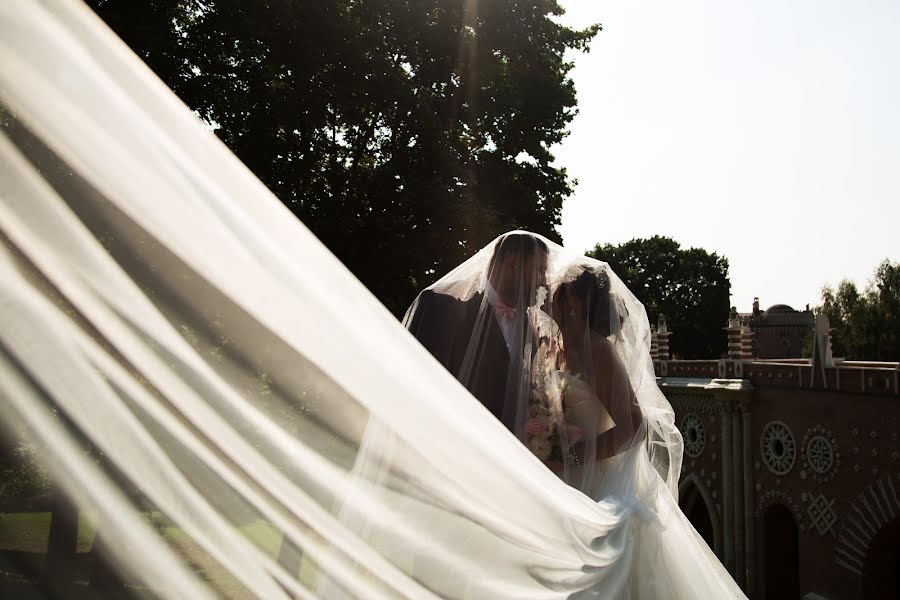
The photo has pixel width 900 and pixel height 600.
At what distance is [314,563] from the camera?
145 cm

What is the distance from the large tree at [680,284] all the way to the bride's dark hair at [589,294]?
46.5 metres

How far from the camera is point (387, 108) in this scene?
11570mm

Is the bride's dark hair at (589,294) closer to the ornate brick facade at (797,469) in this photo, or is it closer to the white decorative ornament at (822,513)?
the ornate brick facade at (797,469)

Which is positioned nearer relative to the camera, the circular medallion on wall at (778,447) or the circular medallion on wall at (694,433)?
the circular medallion on wall at (778,447)

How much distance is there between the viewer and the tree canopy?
33.7m

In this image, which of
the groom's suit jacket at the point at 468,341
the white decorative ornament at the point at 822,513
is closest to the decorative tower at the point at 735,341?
the white decorative ornament at the point at 822,513

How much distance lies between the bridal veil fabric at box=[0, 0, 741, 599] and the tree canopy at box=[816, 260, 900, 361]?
35.3 m

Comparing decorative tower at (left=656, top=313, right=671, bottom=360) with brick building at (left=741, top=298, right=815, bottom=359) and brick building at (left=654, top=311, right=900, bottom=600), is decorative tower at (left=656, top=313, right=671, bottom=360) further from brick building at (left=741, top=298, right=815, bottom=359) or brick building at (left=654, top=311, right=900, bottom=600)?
brick building at (left=741, top=298, right=815, bottom=359)

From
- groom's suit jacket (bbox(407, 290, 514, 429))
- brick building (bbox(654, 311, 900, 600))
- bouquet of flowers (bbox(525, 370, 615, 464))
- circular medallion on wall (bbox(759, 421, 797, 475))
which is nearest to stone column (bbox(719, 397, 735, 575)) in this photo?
brick building (bbox(654, 311, 900, 600))

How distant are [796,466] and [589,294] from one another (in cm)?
2043

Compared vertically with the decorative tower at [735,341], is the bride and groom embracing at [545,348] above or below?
above

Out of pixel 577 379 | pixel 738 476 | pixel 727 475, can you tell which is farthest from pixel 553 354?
pixel 727 475

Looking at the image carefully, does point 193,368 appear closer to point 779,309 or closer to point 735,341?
point 735,341

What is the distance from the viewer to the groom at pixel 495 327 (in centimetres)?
308
